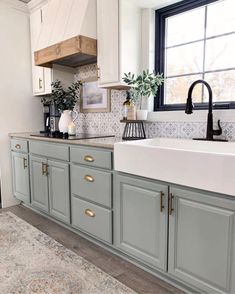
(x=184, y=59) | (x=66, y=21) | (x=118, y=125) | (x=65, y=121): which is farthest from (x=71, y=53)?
(x=184, y=59)

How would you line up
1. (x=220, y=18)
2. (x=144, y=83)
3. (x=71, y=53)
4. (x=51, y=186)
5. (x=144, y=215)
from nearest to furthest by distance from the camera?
(x=144, y=215)
(x=220, y=18)
(x=144, y=83)
(x=71, y=53)
(x=51, y=186)


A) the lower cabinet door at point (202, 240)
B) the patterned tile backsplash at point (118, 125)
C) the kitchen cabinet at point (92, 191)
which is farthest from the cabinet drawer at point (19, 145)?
the lower cabinet door at point (202, 240)

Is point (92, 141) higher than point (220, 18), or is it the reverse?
point (220, 18)

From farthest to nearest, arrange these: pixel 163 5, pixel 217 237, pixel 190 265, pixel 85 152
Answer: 1. pixel 163 5
2. pixel 85 152
3. pixel 190 265
4. pixel 217 237

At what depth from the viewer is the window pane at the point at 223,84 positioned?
188 centimetres

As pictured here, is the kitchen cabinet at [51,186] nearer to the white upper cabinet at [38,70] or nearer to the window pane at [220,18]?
the white upper cabinet at [38,70]

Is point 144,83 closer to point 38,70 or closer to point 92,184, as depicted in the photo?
point 92,184

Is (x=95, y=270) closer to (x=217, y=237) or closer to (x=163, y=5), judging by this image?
(x=217, y=237)

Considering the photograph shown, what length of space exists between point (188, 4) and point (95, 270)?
2.21 metres

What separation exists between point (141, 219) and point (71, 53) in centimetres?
163

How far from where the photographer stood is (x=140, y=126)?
85.8 inches

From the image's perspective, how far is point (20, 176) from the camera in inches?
115

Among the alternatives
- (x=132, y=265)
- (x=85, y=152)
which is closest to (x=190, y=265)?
(x=132, y=265)

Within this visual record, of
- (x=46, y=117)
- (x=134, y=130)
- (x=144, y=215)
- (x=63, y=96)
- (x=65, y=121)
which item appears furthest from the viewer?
(x=46, y=117)
